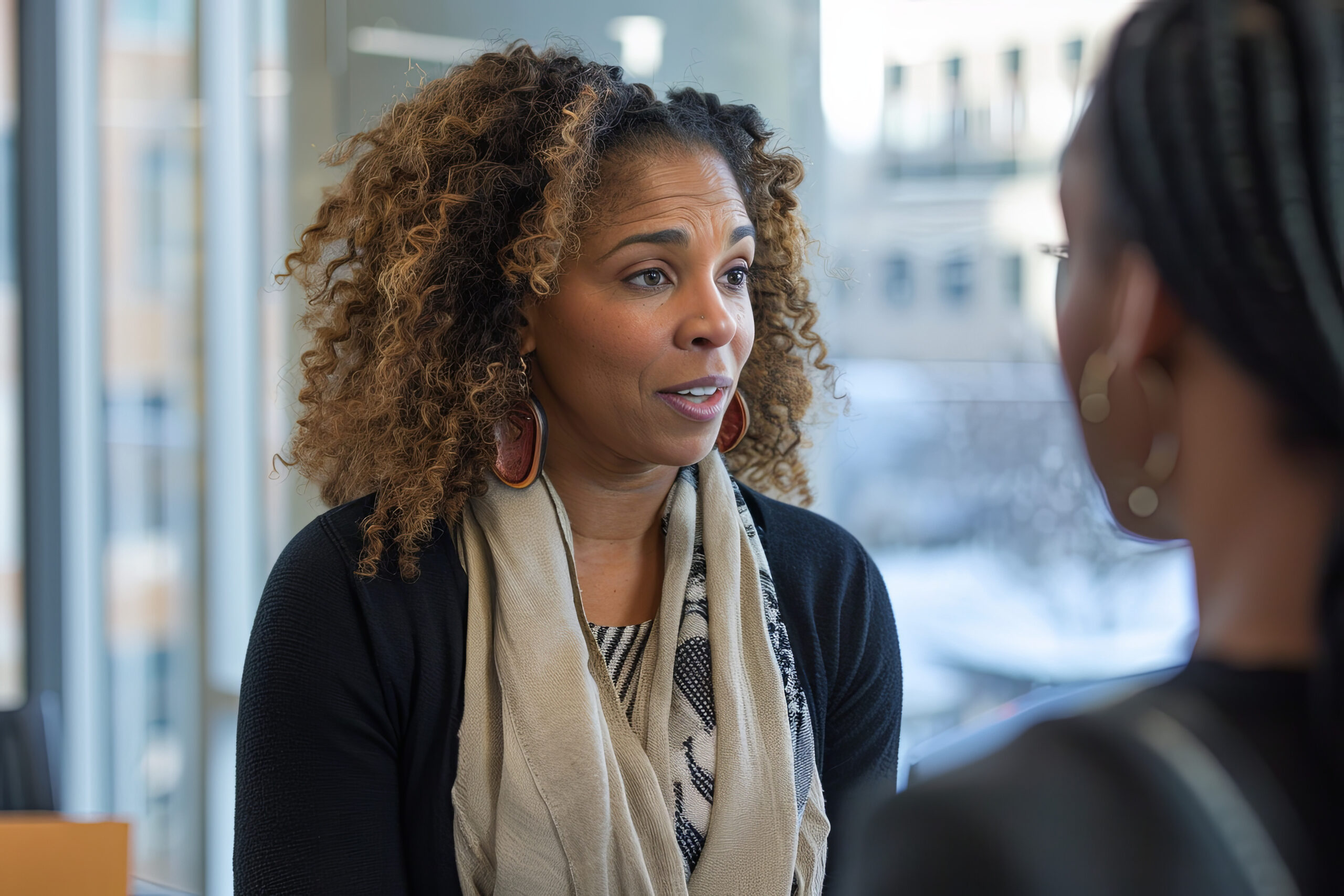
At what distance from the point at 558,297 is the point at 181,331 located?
1882 mm

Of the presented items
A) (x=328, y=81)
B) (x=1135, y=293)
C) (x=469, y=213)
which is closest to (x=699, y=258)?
(x=469, y=213)

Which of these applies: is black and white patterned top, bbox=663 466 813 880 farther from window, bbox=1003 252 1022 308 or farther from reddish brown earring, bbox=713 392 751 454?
window, bbox=1003 252 1022 308

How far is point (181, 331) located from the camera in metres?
2.94

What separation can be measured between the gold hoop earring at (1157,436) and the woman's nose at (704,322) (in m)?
0.91

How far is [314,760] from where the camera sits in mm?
1288

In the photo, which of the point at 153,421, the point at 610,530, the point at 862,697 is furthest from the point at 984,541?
the point at 153,421

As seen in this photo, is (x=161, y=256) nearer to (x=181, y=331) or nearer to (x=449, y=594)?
A: (x=181, y=331)

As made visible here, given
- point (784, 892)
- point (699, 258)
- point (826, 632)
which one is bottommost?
point (784, 892)

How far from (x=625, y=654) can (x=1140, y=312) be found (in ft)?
3.50

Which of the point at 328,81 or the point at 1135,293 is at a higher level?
the point at 328,81

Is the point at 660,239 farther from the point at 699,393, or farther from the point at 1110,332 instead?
the point at 1110,332

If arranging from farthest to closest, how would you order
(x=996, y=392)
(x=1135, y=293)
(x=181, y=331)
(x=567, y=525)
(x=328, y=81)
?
(x=181, y=331) → (x=328, y=81) → (x=996, y=392) → (x=567, y=525) → (x=1135, y=293)

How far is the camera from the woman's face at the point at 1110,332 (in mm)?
504

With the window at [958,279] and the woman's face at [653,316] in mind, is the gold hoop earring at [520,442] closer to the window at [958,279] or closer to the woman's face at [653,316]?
the woman's face at [653,316]
